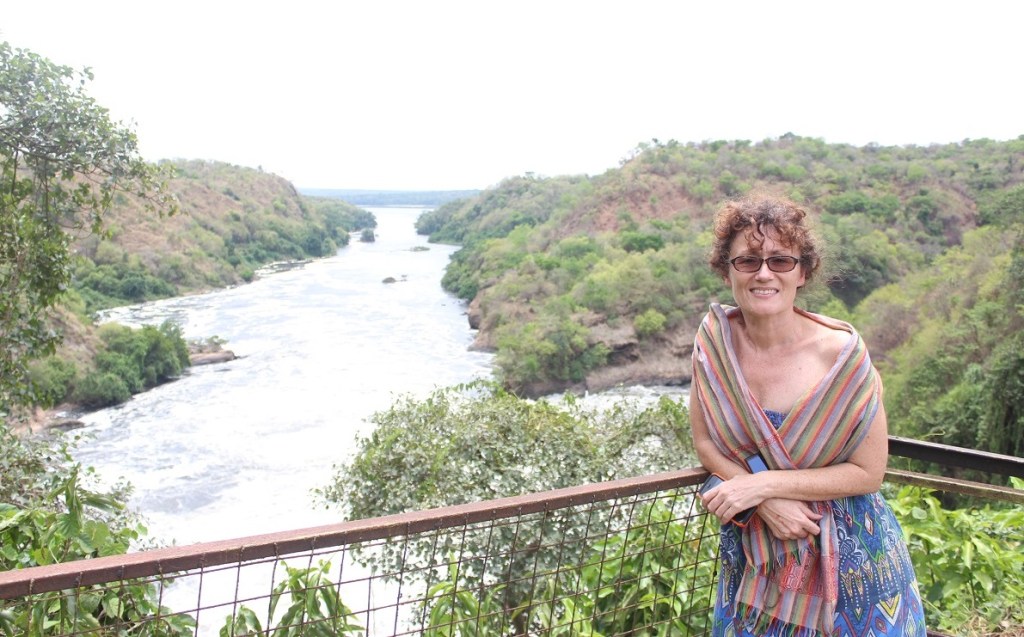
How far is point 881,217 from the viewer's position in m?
41.7

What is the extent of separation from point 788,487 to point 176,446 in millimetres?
20500

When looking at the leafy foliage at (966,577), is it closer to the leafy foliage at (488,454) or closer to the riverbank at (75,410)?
the leafy foliage at (488,454)

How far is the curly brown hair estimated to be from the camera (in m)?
1.46

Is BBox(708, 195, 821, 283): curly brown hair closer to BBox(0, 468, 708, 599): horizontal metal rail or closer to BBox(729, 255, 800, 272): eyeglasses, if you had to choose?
BBox(729, 255, 800, 272): eyeglasses

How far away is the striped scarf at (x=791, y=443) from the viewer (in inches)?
55.2

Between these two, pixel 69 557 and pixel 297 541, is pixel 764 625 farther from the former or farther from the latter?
pixel 69 557

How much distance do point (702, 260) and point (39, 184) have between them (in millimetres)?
6679

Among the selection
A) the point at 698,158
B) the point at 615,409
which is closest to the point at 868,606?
the point at 615,409

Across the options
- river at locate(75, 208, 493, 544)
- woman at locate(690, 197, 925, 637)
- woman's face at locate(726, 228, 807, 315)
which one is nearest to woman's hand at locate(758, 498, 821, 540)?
woman at locate(690, 197, 925, 637)

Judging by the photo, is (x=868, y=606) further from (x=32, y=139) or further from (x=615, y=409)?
(x=615, y=409)

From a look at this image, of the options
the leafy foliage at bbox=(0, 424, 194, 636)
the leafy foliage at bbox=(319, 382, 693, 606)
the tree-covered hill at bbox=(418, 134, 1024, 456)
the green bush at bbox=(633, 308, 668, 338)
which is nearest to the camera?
the leafy foliage at bbox=(0, 424, 194, 636)

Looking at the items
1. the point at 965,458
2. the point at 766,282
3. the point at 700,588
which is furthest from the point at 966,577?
the point at 766,282

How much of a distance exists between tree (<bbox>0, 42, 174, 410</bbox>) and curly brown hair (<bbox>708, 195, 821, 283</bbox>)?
4.11m

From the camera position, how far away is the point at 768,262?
1449 mm
